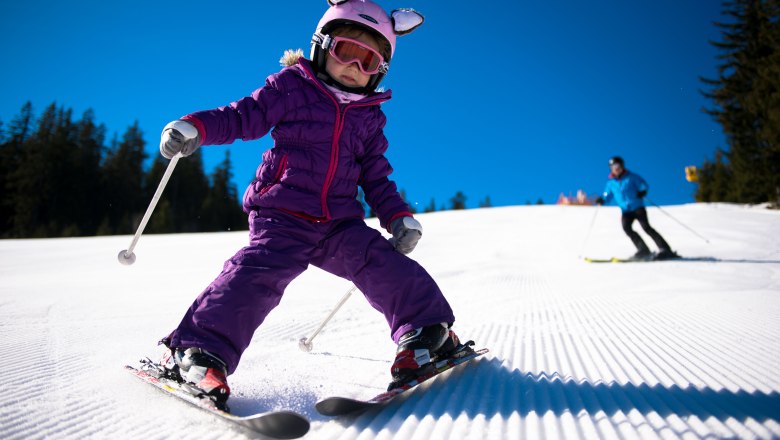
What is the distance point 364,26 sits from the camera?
226 cm

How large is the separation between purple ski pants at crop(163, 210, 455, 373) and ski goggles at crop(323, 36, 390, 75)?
85 cm

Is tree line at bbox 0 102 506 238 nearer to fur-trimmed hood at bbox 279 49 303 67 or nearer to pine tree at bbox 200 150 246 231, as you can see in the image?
pine tree at bbox 200 150 246 231

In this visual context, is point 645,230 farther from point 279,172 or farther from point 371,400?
point 371,400

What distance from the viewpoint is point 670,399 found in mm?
1391

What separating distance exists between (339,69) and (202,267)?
18.7 ft

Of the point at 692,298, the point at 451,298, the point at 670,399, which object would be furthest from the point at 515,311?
the point at 670,399

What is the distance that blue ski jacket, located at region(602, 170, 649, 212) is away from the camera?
26.8 feet

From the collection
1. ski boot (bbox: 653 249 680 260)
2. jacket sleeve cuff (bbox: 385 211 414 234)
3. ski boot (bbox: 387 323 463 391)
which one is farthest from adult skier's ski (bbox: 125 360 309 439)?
ski boot (bbox: 653 249 680 260)

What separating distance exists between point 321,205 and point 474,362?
103 cm

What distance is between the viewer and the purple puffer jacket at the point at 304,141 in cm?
198

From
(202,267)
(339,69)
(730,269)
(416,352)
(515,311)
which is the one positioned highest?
(339,69)

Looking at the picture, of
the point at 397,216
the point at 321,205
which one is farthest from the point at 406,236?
the point at 321,205

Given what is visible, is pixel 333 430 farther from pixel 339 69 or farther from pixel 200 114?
pixel 339 69

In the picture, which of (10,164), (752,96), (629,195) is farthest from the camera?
(10,164)
